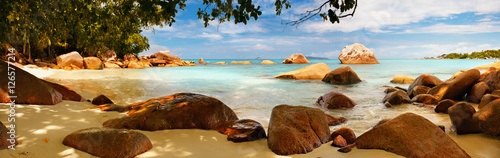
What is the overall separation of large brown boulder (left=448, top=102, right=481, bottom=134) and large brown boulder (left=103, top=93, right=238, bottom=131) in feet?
12.7

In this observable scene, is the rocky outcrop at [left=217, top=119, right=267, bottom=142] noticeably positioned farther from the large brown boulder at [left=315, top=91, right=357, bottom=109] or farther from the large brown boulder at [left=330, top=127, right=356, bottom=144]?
the large brown boulder at [left=315, top=91, right=357, bottom=109]

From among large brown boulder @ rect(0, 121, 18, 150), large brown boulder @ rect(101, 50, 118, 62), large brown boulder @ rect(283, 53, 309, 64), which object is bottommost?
large brown boulder @ rect(0, 121, 18, 150)

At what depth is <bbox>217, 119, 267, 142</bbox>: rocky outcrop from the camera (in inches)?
143

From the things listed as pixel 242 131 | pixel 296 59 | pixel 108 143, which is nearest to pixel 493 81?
pixel 242 131

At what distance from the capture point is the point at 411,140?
313cm

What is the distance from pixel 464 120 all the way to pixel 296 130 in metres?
2.92

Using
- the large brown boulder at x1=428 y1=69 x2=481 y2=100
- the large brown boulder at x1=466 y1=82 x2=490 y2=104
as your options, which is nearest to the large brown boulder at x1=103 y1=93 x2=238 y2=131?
the large brown boulder at x1=428 y1=69 x2=481 y2=100

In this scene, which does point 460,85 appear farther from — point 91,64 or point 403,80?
point 91,64

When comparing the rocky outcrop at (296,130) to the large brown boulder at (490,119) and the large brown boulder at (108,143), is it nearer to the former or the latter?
the large brown boulder at (108,143)

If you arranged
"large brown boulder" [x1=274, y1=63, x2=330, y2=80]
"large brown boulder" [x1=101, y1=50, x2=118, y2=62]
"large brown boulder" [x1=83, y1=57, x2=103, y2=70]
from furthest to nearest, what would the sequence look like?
"large brown boulder" [x1=101, y1=50, x2=118, y2=62] → "large brown boulder" [x1=83, y1=57, x2=103, y2=70] → "large brown boulder" [x1=274, y1=63, x2=330, y2=80]

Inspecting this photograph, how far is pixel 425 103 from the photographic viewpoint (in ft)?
23.7

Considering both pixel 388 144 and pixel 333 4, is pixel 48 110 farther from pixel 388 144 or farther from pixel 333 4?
pixel 388 144

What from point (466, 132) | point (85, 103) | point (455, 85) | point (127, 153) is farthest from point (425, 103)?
point (85, 103)

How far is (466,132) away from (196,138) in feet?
14.0
